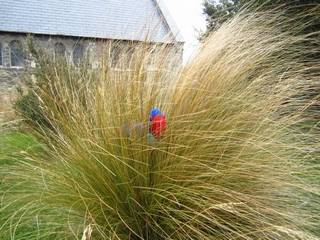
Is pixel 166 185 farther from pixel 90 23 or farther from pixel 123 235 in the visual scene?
pixel 90 23

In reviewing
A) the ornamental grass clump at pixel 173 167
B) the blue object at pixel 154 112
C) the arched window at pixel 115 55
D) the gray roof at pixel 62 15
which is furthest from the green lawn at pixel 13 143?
the gray roof at pixel 62 15

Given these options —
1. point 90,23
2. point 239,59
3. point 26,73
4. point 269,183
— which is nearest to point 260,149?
point 269,183

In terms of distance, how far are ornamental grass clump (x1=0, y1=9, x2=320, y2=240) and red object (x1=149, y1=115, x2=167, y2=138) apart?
1cm

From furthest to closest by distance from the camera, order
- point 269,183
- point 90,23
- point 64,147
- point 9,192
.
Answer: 1. point 90,23
2. point 9,192
3. point 64,147
4. point 269,183

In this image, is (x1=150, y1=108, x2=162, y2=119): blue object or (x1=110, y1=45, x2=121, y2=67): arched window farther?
(x1=110, y1=45, x2=121, y2=67): arched window

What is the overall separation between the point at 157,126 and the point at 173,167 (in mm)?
199

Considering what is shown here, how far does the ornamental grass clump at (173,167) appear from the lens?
1917 mm

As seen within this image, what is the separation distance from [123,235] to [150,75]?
0.86 m

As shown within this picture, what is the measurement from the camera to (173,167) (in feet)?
6.60

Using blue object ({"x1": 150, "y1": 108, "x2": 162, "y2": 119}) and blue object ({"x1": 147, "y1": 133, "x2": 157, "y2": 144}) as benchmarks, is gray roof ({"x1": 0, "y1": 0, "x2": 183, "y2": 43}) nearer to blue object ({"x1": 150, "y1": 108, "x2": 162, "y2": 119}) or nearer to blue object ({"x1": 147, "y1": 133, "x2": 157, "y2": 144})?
blue object ({"x1": 150, "y1": 108, "x2": 162, "y2": 119})

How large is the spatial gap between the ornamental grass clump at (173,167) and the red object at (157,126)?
0.01 meters

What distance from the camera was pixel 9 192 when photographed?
2.56 metres

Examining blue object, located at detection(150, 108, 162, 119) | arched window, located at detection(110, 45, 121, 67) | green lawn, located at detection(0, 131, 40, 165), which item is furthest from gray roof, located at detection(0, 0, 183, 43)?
blue object, located at detection(150, 108, 162, 119)

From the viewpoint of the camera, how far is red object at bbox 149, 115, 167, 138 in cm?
206
